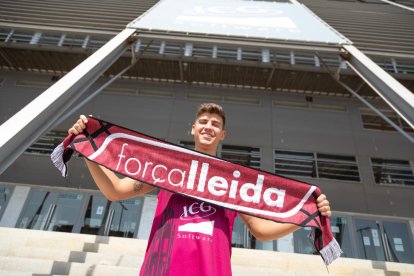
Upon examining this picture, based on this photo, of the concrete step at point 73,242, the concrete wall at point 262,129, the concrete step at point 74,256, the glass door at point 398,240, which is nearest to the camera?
the concrete step at point 74,256

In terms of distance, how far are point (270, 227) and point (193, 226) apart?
0.64 meters

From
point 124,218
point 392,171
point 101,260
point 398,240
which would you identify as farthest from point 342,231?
point 101,260

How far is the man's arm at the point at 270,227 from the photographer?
2.16 m

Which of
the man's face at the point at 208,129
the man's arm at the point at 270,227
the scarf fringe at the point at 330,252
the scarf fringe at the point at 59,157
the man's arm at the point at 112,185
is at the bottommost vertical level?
the scarf fringe at the point at 330,252

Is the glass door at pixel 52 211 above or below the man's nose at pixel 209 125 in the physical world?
above

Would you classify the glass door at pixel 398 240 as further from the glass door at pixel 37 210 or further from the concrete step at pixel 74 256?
the glass door at pixel 37 210

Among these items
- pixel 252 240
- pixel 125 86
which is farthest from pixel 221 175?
pixel 125 86

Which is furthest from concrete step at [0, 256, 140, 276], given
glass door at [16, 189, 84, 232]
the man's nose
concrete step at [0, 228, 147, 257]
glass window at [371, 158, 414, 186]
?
glass window at [371, 158, 414, 186]

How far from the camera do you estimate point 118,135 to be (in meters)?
2.96

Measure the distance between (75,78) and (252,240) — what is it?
8.20 meters

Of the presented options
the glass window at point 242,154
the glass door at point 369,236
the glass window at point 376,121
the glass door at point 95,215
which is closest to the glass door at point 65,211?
the glass door at point 95,215

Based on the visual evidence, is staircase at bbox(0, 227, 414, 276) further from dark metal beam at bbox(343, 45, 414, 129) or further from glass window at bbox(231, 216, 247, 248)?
glass window at bbox(231, 216, 247, 248)

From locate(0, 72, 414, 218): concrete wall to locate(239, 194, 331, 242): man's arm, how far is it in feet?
30.5

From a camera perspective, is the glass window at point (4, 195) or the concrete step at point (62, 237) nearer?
the concrete step at point (62, 237)
